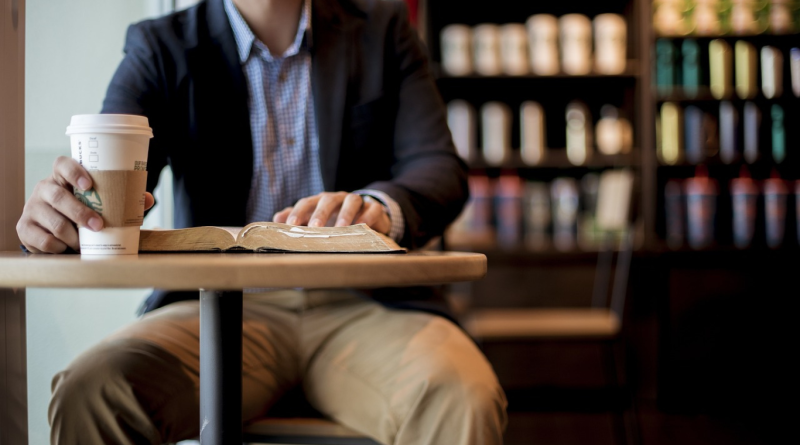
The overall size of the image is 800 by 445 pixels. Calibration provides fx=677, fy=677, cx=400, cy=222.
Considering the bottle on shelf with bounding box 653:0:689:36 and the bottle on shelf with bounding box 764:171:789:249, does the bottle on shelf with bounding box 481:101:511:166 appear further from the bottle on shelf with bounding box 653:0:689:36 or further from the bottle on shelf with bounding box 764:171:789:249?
the bottle on shelf with bounding box 764:171:789:249

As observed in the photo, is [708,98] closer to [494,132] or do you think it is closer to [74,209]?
[494,132]

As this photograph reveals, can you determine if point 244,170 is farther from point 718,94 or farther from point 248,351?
point 718,94

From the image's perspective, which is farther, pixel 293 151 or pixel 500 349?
pixel 500 349

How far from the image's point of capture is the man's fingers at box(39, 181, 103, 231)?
0.68 meters

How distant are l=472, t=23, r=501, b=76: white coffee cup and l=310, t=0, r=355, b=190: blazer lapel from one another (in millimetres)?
1882

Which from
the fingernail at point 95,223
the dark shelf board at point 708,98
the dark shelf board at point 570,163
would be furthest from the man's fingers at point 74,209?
the dark shelf board at point 708,98

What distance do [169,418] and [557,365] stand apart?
2.59 metres

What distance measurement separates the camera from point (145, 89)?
3.81 feet

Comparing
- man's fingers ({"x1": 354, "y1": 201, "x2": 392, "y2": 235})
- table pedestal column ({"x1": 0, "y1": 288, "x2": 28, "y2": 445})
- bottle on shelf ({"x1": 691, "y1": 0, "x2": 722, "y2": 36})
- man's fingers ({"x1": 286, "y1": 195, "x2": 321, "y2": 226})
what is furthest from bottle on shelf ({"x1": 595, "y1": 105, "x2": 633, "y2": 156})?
table pedestal column ({"x1": 0, "y1": 288, "x2": 28, "y2": 445})

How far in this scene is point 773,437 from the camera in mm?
2602

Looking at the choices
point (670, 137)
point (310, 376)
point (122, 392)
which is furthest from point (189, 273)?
point (670, 137)

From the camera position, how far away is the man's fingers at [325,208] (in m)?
0.82

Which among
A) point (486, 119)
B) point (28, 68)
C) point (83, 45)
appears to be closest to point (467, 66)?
point (486, 119)

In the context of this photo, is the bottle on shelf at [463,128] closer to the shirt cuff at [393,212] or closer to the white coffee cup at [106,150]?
the shirt cuff at [393,212]
